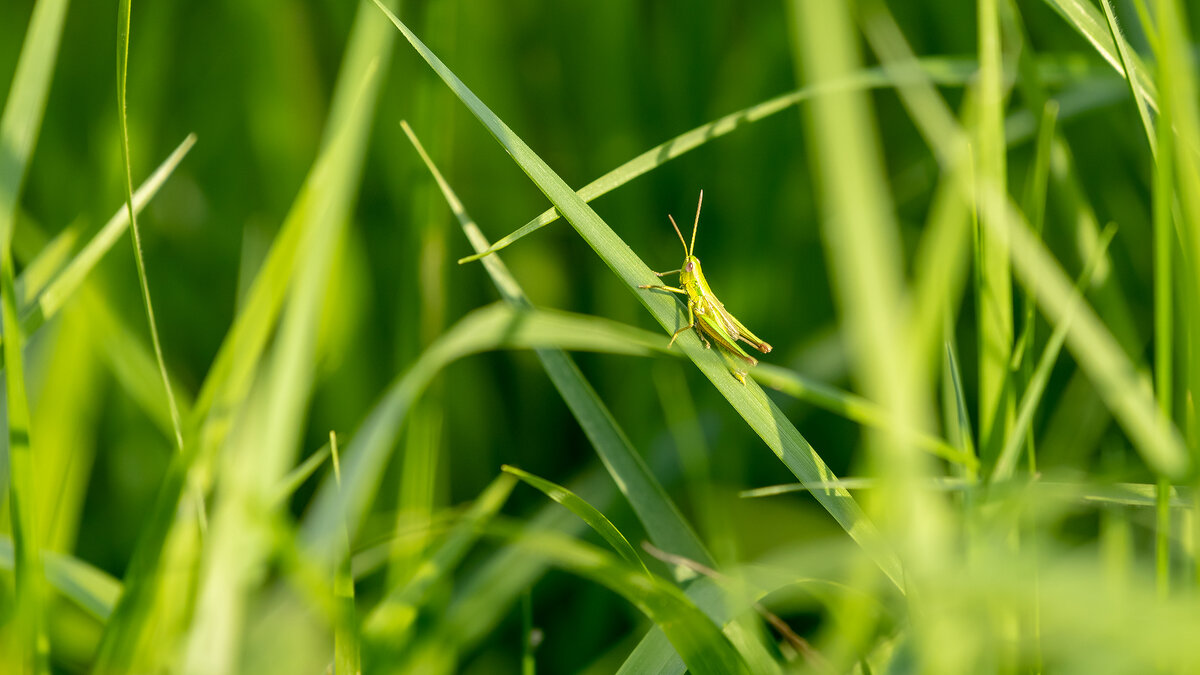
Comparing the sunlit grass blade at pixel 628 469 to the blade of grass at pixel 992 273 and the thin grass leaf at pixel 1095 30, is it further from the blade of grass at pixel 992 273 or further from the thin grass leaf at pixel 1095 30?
the thin grass leaf at pixel 1095 30

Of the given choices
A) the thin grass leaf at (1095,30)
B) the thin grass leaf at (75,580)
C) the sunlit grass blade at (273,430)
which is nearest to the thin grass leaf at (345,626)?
the sunlit grass blade at (273,430)

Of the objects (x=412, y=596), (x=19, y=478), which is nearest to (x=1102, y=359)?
(x=412, y=596)

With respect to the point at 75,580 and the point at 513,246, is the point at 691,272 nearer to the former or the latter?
the point at 513,246

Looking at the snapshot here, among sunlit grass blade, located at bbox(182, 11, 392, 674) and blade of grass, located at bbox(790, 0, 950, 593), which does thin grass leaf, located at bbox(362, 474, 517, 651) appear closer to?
sunlit grass blade, located at bbox(182, 11, 392, 674)

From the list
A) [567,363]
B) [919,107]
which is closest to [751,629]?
[567,363]

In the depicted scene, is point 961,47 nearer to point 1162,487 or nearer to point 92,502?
point 1162,487

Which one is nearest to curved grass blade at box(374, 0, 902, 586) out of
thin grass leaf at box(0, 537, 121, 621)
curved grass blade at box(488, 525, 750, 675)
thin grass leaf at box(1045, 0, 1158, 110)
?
curved grass blade at box(488, 525, 750, 675)

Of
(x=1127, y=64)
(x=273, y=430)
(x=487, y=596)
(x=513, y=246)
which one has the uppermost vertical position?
(x=1127, y=64)
